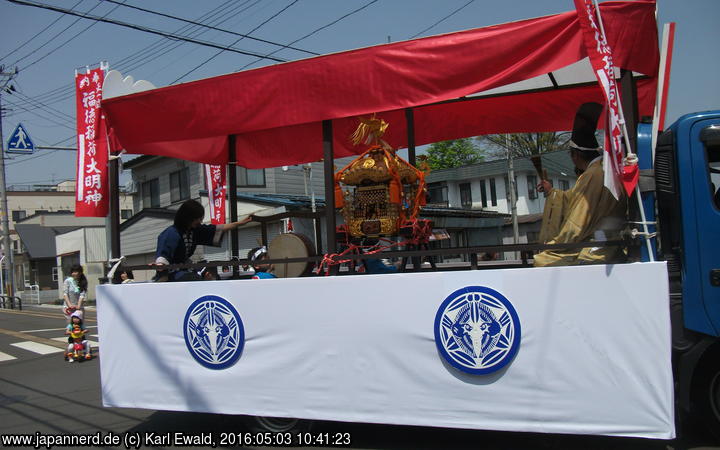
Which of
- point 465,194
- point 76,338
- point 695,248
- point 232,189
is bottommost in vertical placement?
point 76,338

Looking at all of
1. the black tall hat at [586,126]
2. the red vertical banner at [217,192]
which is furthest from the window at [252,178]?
the black tall hat at [586,126]

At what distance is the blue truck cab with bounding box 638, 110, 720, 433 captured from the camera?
3467mm

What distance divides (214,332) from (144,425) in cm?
159

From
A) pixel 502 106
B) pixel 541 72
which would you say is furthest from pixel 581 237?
pixel 502 106

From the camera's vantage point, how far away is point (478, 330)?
139 inches

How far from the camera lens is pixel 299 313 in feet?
13.4

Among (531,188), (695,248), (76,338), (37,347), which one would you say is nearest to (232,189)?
(695,248)

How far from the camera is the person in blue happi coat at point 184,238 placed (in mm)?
5102

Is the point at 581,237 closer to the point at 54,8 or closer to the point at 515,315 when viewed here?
the point at 515,315

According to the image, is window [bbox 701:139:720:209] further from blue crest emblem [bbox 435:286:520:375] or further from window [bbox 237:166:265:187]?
window [bbox 237:166:265:187]

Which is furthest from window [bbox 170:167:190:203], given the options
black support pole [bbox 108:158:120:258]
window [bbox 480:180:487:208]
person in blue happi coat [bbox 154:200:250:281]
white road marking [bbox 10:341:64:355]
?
window [bbox 480:180:487:208]

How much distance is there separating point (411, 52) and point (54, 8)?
24.4ft

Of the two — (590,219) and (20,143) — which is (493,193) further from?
(590,219)

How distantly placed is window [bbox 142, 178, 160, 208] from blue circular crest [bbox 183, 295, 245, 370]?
20779mm
